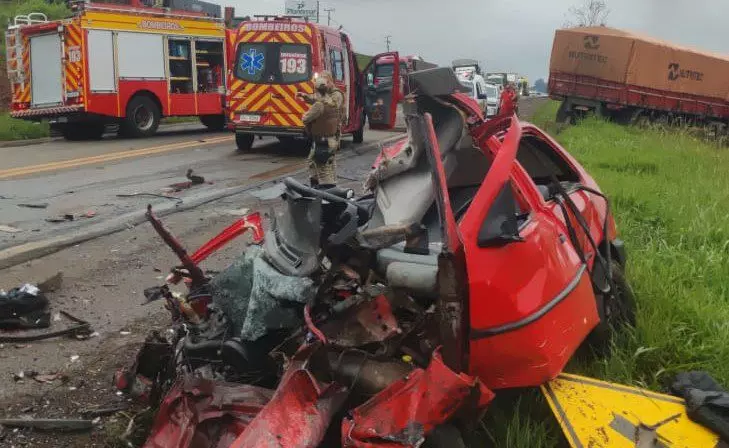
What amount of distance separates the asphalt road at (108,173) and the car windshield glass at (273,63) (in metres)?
1.53

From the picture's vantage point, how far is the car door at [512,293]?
243cm

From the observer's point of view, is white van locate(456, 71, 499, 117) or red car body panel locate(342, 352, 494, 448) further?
white van locate(456, 71, 499, 117)

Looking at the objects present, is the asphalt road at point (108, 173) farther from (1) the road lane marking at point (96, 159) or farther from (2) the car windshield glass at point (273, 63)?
(2) the car windshield glass at point (273, 63)

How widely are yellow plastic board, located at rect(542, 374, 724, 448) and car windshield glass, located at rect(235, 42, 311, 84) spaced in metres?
10.2

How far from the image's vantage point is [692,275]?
4762 mm

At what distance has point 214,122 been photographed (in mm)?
17672

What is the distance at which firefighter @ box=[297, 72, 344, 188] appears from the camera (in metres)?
8.27

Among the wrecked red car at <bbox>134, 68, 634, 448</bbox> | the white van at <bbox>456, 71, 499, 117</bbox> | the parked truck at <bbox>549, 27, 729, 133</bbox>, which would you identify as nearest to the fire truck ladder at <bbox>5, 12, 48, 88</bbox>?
the white van at <bbox>456, 71, 499, 117</bbox>

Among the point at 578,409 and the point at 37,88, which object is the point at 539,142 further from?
the point at 37,88

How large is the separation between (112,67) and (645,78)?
48.2 feet

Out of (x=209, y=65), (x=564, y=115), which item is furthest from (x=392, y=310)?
(x=564, y=115)

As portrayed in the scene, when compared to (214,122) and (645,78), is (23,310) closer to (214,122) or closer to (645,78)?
(214,122)

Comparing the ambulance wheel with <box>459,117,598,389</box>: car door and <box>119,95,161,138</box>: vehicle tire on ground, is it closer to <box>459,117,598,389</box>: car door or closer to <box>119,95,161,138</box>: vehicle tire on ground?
<box>119,95,161,138</box>: vehicle tire on ground

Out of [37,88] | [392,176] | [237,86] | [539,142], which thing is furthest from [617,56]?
[392,176]
